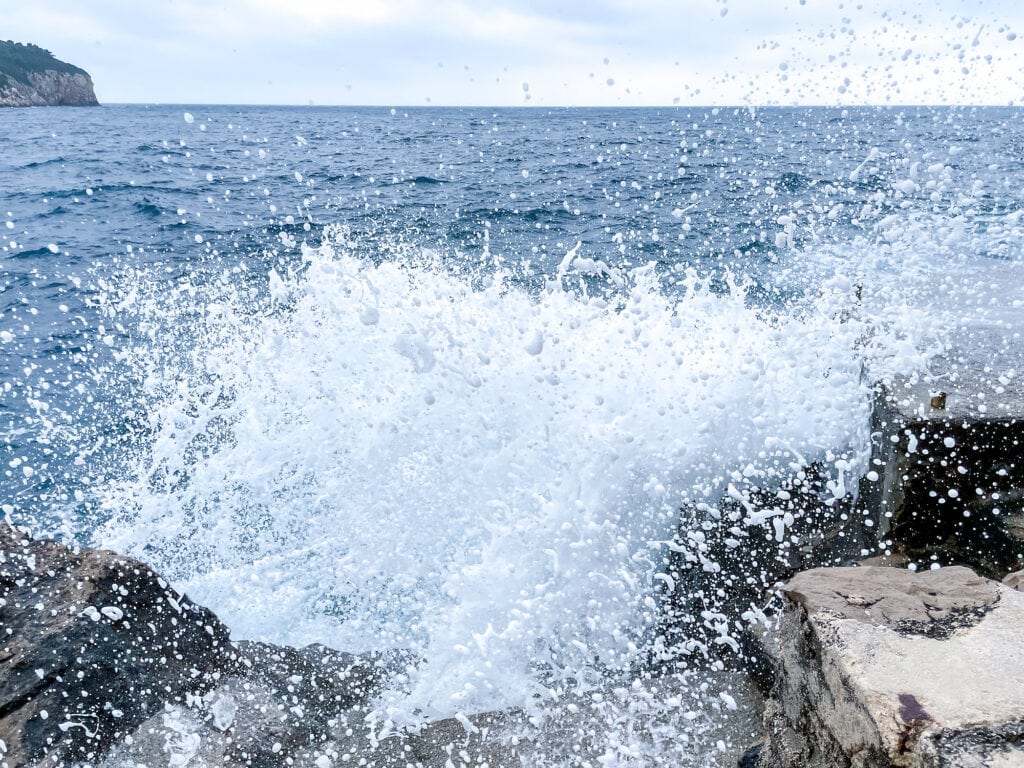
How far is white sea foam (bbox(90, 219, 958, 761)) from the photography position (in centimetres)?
345

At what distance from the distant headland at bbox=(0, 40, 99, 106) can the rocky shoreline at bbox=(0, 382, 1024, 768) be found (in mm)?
77588

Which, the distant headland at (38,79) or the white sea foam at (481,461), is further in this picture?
the distant headland at (38,79)

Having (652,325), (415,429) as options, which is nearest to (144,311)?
(415,429)

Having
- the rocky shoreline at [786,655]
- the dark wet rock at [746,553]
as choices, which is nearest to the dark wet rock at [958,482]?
the rocky shoreline at [786,655]

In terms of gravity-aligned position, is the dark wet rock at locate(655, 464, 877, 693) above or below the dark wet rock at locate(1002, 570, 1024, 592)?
below

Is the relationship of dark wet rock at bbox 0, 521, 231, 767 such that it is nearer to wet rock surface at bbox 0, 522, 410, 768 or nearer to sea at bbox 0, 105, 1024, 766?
wet rock surface at bbox 0, 522, 410, 768

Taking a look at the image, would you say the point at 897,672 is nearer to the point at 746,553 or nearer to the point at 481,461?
the point at 746,553

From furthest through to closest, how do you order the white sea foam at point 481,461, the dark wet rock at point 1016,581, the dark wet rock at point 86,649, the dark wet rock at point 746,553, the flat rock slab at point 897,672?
the white sea foam at point 481,461, the dark wet rock at point 746,553, the dark wet rock at point 86,649, the dark wet rock at point 1016,581, the flat rock slab at point 897,672

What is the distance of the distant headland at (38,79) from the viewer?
62.6 meters

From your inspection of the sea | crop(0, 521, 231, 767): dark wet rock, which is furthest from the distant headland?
crop(0, 521, 231, 767): dark wet rock

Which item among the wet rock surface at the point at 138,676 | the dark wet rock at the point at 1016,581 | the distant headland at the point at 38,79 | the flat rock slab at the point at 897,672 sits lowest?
the wet rock surface at the point at 138,676

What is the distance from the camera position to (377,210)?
11.8 meters

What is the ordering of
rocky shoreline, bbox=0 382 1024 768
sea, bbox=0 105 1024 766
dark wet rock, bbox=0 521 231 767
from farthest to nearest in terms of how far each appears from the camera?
sea, bbox=0 105 1024 766
dark wet rock, bbox=0 521 231 767
rocky shoreline, bbox=0 382 1024 768

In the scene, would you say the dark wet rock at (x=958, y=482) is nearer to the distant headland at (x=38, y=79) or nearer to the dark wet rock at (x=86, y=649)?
the dark wet rock at (x=86, y=649)
